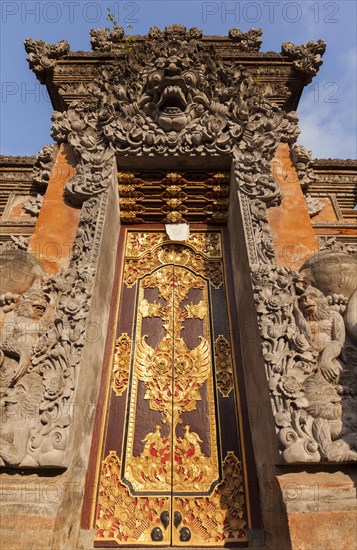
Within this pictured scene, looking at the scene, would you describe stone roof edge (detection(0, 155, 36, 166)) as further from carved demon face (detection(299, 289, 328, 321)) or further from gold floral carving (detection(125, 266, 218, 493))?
carved demon face (detection(299, 289, 328, 321))

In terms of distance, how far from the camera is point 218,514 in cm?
438

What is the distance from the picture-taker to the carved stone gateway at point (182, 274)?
378 centimetres

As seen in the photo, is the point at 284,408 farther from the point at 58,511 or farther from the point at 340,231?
the point at 340,231

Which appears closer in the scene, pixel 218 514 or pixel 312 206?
pixel 218 514

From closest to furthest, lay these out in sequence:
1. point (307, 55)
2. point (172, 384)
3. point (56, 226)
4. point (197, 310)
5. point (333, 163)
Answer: point (172, 384) → point (56, 226) → point (197, 310) → point (333, 163) → point (307, 55)

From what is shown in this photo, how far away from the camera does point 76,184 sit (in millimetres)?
6020

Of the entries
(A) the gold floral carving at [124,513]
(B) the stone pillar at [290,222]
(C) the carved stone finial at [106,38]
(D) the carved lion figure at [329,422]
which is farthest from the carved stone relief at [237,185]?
(A) the gold floral carving at [124,513]

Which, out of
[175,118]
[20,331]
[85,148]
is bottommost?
[20,331]

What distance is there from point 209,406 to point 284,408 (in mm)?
1654

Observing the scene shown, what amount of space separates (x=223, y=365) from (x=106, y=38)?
9250 mm

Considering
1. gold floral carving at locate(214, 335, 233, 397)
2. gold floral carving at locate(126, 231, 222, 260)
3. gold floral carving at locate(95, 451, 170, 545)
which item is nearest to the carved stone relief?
gold floral carving at locate(126, 231, 222, 260)

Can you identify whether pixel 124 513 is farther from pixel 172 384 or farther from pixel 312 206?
pixel 312 206

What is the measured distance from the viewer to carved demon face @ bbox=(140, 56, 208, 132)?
6.70 m

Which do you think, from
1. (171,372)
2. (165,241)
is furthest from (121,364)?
(165,241)
